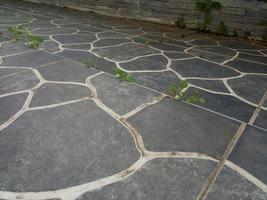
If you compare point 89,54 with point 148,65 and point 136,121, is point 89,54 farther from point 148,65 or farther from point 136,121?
point 136,121

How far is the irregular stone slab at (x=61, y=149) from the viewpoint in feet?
5.70

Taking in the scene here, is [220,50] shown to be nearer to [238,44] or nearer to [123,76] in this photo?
[238,44]

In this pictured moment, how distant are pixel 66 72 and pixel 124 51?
1.37 m

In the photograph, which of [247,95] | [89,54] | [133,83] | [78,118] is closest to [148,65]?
[133,83]

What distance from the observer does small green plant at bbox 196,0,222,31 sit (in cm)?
605

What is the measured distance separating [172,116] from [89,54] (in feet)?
7.39

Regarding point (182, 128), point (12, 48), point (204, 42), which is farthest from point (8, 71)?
point (204, 42)

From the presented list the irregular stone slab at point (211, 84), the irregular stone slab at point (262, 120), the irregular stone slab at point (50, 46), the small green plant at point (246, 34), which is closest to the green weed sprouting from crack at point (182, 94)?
the irregular stone slab at point (211, 84)

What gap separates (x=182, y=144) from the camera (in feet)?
6.89

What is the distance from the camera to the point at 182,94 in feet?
9.66

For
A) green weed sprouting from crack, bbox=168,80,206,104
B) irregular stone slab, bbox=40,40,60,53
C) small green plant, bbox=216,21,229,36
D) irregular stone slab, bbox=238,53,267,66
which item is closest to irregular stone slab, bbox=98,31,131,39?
irregular stone slab, bbox=40,40,60,53

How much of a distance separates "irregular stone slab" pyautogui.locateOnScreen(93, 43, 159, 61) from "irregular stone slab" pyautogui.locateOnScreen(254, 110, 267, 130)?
7.10 ft

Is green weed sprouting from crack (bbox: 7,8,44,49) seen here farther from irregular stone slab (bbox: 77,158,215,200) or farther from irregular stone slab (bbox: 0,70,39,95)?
irregular stone slab (bbox: 77,158,215,200)

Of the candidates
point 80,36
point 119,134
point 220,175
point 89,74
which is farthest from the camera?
point 80,36
